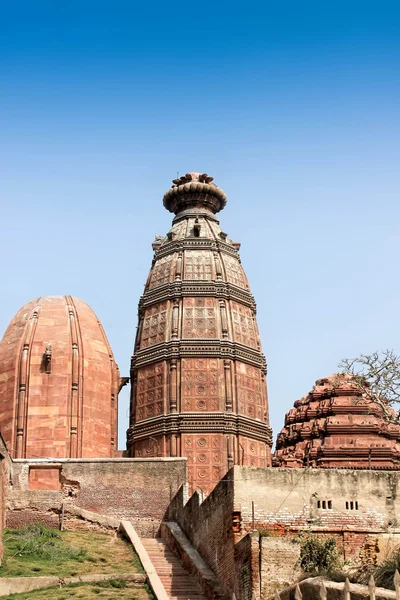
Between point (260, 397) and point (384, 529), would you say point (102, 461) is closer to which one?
point (260, 397)

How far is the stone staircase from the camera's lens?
98.3 ft

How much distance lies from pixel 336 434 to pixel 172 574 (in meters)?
21.4

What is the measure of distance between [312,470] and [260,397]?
56.8 feet

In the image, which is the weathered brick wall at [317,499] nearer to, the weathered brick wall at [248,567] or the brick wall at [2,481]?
the weathered brick wall at [248,567]

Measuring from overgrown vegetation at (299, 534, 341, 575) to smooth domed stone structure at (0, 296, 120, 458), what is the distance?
15.5 m

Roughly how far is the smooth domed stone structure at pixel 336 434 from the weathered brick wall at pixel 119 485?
12282 millimetres

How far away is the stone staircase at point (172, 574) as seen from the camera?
30.0m

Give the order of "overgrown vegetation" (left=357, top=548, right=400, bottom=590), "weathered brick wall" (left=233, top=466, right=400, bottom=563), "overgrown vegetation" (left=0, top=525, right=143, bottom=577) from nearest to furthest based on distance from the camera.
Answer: "overgrown vegetation" (left=357, top=548, right=400, bottom=590), "weathered brick wall" (left=233, top=466, right=400, bottom=563), "overgrown vegetation" (left=0, top=525, right=143, bottom=577)

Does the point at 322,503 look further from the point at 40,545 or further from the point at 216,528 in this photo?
the point at 40,545

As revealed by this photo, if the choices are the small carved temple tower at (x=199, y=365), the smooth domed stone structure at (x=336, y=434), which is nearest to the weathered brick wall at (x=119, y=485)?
the small carved temple tower at (x=199, y=365)

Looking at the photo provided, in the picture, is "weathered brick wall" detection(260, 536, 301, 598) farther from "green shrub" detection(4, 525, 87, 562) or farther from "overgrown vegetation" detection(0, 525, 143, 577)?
"green shrub" detection(4, 525, 87, 562)

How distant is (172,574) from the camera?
3170 cm

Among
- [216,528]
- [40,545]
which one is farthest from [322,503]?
[40,545]

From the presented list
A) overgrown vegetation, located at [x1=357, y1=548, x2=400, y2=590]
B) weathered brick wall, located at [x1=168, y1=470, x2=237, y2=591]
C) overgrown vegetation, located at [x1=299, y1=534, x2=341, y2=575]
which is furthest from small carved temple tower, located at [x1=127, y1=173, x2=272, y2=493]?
overgrown vegetation, located at [x1=357, y1=548, x2=400, y2=590]
